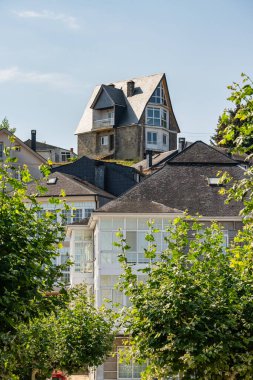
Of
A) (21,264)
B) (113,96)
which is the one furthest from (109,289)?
(113,96)

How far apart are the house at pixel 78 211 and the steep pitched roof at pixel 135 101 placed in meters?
34.3

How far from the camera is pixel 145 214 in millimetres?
57500

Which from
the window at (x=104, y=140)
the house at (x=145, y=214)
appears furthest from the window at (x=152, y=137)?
the house at (x=145, y=214)

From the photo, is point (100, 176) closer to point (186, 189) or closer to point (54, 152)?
point (186, 189)

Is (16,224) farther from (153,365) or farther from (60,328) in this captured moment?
(60,328)

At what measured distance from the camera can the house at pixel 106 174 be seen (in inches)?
3241

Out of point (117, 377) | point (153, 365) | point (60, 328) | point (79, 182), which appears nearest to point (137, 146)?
point (79, 182)

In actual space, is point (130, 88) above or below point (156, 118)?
above

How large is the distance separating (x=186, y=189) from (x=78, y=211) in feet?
46.3

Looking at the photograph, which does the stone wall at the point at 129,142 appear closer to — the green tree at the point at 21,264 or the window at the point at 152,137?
the window at the point at 152,137

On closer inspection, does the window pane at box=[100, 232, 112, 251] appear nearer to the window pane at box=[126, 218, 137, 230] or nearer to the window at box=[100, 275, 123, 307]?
the window pane at box=[126, 218, 137, 230]

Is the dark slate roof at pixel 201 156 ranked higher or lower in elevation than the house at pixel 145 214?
higher

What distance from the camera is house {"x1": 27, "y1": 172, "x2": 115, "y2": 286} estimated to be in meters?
63.9

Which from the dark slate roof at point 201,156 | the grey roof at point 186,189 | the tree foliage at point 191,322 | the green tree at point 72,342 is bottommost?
the green tree at point 72,342
